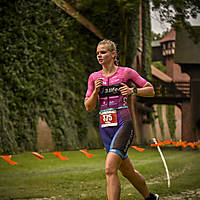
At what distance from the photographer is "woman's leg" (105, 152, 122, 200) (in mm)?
3896

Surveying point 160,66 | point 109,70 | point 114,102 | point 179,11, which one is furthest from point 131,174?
point 160,66

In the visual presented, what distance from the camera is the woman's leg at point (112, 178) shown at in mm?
3896

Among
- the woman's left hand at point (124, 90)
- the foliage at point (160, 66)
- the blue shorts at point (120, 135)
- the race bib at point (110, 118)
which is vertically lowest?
the blue shorts at point (120, 135)

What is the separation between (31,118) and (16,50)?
8.29 ft

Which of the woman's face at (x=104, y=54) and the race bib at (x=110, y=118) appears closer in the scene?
the race bib at (x=110, y=118)

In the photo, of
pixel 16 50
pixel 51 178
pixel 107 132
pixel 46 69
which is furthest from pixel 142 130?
pixel 107 132

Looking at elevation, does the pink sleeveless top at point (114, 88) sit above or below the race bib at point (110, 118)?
above

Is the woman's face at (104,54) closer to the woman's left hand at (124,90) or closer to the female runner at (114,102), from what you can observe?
the female runner at (114,102)

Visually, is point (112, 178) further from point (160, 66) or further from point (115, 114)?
point (160, 66)

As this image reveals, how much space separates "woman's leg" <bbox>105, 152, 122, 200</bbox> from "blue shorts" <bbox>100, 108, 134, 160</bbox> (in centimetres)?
10

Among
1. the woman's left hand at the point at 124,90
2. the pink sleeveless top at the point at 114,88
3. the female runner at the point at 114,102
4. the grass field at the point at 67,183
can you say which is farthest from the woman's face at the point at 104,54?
the grass field at the point at 67,183

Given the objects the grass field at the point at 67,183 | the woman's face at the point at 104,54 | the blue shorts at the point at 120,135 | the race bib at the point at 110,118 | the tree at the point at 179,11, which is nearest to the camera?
the blue shorts at the point at 120,135

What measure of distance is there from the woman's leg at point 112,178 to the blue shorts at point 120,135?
0.34ft

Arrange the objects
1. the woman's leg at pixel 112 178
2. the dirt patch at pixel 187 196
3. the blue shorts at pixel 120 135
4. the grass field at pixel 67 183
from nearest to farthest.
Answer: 1. the woman's leg at pixel 112 178
2. the blue shorts at pixel 120 135
3. the dirt patch at pixel 187 196
4. the grass field at pixel 67 183
